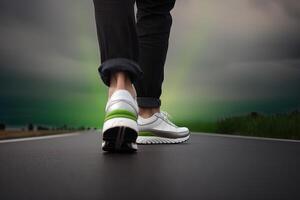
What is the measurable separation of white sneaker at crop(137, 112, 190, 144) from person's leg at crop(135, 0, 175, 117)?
0.07 m

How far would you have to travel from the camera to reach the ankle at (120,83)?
1913mm

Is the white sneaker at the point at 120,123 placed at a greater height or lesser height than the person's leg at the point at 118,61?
lesser

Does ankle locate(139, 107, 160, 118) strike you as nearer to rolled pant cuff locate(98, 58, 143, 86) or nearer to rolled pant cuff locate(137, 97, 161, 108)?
rolled pant cuff locate(137, 97, 161, 108)

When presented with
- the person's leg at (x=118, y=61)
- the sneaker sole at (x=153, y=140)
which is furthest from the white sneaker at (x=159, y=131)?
the person's leg at (x=118, y=61)

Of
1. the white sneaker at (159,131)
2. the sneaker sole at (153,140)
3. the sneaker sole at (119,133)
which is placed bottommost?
the sneaker sole at (119,133)

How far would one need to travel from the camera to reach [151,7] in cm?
255

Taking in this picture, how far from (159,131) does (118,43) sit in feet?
3.01

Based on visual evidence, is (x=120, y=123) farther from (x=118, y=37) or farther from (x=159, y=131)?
(x=159, y=131)

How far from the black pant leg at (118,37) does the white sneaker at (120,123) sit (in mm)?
105

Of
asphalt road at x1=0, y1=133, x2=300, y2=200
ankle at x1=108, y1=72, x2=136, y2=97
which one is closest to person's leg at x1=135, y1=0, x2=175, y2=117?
ankle at x1=108, y1=72, x2=136, y2=97

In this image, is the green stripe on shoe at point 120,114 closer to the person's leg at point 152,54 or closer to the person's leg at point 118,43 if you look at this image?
the person's leg at point 118,43

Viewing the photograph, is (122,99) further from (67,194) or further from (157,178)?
(67,194)

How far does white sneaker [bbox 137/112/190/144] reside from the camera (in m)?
2.61

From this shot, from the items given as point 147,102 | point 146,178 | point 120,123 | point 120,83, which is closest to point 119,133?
point 120,123
